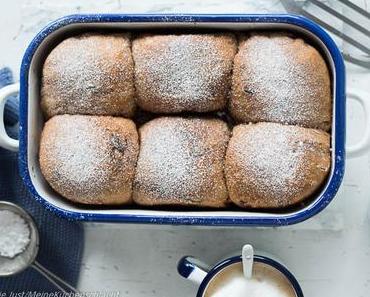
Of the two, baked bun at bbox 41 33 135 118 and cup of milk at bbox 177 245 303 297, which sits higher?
baked bun at bbox 41 33 135 118

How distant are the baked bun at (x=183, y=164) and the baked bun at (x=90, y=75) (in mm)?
96

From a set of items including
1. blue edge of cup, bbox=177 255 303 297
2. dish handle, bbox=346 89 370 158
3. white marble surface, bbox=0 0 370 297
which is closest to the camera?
dish handle, bbox=346 89 370 158

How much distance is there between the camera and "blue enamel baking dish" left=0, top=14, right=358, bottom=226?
130cm

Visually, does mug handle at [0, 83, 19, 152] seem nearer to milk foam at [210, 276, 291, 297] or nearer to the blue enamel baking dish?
the blue enamel baking dish

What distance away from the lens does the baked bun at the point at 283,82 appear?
131 cm

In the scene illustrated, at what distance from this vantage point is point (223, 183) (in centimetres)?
135

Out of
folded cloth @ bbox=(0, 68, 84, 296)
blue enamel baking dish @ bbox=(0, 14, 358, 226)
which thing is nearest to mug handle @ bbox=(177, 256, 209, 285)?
blue enamel baking dish @ bbox=(0, 14, 358, 226)

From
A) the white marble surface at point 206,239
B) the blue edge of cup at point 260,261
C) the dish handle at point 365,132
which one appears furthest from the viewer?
the white marble surface at point 206,239

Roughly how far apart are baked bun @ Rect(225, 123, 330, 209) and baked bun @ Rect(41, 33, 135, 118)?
0.23m

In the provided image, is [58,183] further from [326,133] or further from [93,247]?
[326,133]

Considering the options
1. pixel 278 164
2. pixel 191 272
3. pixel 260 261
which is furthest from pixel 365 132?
pixel 191 272

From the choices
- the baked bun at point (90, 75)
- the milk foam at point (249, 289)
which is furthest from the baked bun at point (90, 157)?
the milk foam at point (249, 289)

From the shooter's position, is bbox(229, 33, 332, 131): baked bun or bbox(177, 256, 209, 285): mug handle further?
bbox(177, 256, 209, 285): mug handle

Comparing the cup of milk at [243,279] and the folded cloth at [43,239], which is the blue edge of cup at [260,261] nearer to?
the cup of milk at [243,279]
